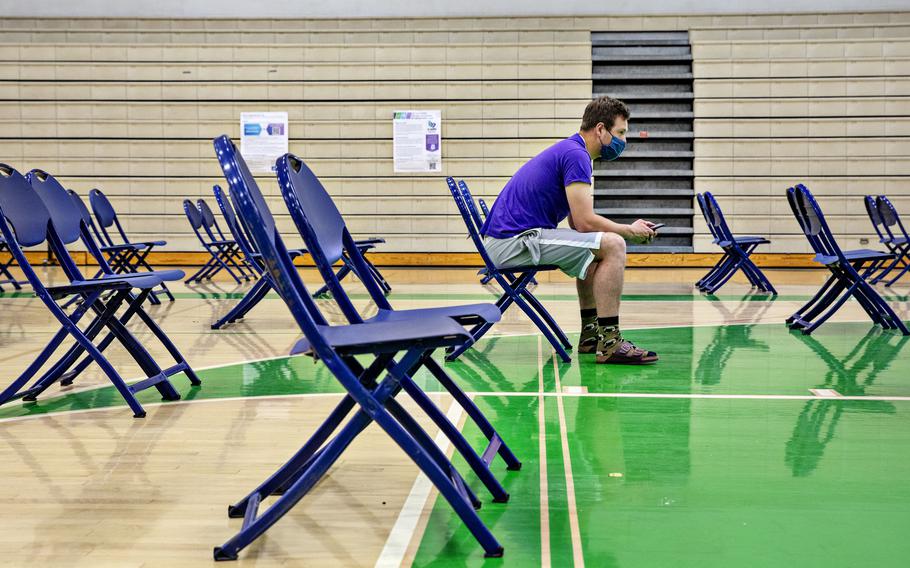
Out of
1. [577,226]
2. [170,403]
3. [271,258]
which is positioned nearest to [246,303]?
[170,403]

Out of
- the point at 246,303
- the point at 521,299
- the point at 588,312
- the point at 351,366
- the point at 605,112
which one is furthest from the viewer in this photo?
the point at 246,303

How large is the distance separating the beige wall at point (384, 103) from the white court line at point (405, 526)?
1060cm

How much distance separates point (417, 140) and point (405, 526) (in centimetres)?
1106

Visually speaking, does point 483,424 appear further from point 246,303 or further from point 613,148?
point 246,303

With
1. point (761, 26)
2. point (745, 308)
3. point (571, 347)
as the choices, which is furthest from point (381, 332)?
point (761, 26)

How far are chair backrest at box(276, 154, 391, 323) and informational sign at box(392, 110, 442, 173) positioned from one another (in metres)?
10.2

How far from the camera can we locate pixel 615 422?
3.12 metres

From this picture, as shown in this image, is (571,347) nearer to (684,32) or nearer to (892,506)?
(892,506)

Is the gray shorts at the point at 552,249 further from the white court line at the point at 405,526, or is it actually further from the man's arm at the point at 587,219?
the white court line at the point at 405,526

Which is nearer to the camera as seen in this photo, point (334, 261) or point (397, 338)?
point (397, 338)

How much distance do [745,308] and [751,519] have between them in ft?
17.6

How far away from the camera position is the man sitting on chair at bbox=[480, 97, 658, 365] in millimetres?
4242

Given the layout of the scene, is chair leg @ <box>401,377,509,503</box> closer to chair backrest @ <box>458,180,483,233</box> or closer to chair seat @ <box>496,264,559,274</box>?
chair seat @ <box>496,264,559,274</box>

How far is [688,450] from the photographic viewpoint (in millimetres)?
2740
